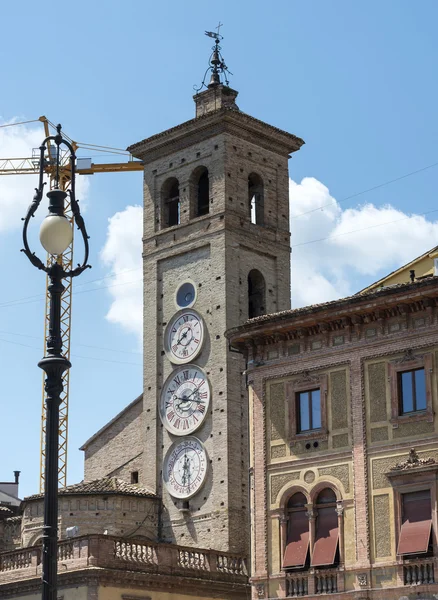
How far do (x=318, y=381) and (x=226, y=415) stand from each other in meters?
12.1

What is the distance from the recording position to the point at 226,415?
44562mm

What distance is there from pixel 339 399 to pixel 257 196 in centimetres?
1802

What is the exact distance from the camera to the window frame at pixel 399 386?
30703mm

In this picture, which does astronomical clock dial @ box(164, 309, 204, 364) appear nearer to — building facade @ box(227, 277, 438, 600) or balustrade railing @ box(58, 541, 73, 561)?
balustrade railing @ box(58, 541, 73, 561)

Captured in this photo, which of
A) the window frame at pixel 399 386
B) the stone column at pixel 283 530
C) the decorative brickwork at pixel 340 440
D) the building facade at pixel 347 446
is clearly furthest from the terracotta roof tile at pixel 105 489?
the window frame at pixel 399 386

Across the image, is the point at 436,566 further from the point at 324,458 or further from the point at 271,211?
the point at 271,211

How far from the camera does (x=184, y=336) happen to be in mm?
47000

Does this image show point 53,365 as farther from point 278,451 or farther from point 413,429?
point 278,451

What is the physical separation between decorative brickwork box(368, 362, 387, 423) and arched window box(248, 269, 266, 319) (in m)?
16.0

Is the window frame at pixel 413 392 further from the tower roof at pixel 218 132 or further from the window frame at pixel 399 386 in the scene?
the tower roof at pixel 218 132

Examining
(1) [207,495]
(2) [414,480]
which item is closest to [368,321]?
(2) [414,480]

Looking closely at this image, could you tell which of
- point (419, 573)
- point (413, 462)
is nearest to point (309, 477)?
point (413, 462)

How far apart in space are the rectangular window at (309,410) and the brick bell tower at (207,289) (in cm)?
1044

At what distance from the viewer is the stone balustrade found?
37.4 metres
